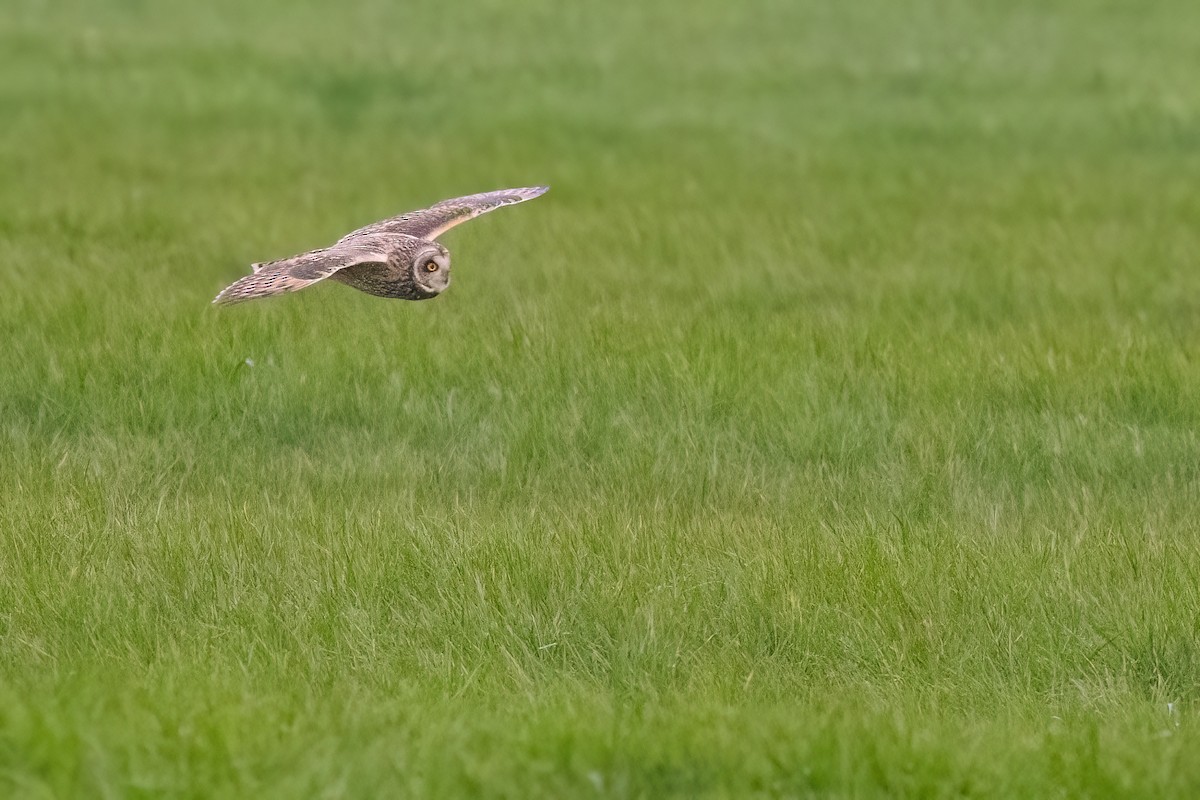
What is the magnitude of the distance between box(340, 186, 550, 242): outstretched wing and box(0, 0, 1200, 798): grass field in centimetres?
65

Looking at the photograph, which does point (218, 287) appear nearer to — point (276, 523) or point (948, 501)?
point (276, 523)

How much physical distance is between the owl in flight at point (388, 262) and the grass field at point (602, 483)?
63 centimetres

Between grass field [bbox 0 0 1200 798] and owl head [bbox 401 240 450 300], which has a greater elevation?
owl head [bbox 401 240 450 300]

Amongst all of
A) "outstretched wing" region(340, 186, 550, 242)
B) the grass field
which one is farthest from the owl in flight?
the grass field

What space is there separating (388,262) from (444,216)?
78 cm

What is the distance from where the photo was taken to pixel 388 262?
21.8 feet

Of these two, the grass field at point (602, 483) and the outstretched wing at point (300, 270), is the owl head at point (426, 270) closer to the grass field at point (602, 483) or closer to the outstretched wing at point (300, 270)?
the outstretched wing at point (300, 270)

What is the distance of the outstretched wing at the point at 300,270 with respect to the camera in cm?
563

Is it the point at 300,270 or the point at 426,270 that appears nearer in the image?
the point at 300,270

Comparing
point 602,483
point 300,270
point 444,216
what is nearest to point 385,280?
point 444,216

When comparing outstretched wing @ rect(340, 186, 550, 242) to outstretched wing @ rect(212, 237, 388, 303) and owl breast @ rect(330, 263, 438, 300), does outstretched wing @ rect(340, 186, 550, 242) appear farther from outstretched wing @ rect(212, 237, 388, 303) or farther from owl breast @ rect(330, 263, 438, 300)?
outstretched wing @ rect(212, 237, 388, 303)

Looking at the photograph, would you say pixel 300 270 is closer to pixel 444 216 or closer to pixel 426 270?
pixel 426 270

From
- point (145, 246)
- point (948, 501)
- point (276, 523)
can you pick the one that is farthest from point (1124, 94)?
point (276, 523)

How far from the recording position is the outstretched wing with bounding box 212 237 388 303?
5.63m
